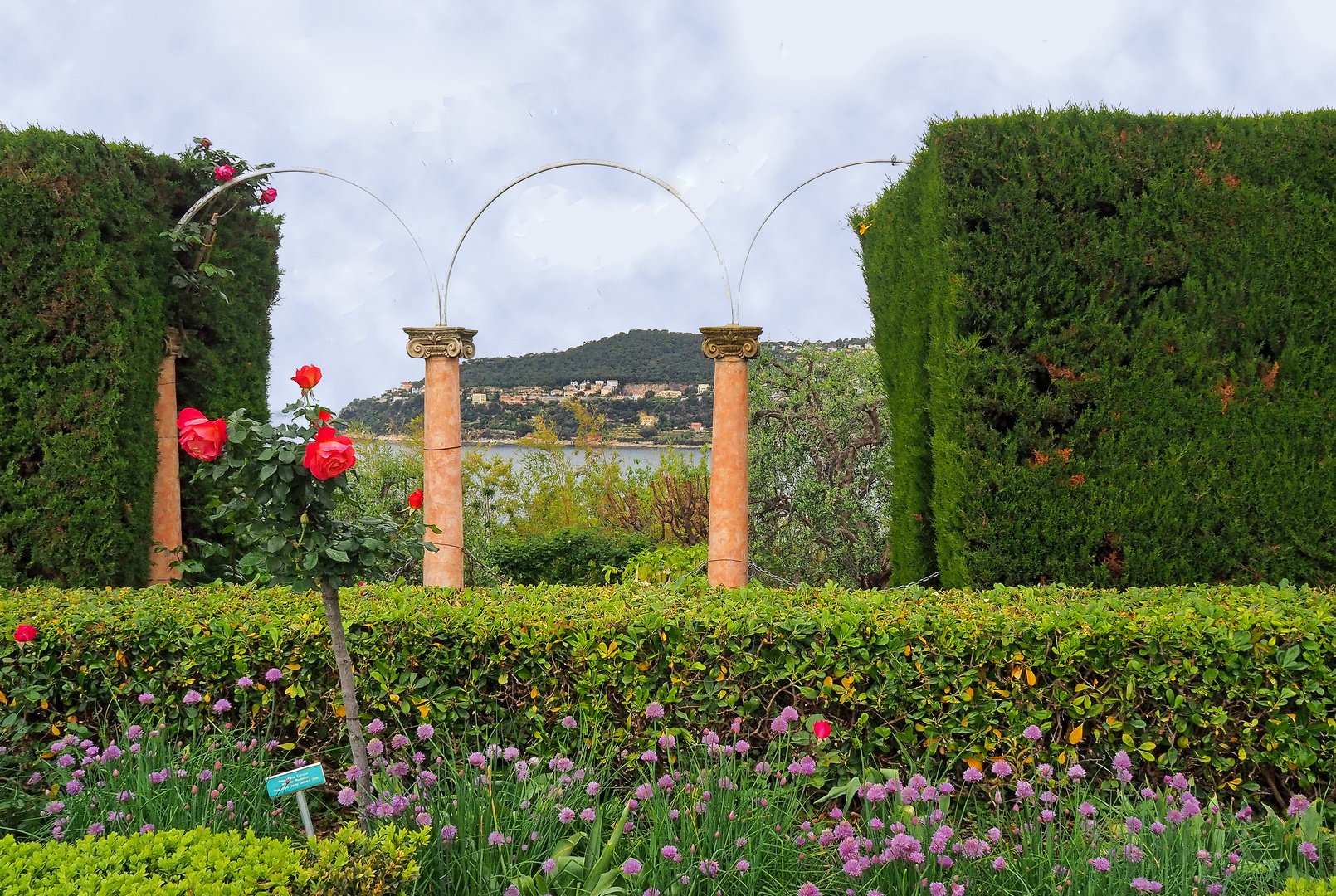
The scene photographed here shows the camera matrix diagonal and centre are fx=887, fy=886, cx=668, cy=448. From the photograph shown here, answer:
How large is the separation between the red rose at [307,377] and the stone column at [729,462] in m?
4.43

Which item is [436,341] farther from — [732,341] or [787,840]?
Result: [787,840]

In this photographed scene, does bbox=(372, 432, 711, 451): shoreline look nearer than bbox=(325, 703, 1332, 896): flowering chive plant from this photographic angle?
No

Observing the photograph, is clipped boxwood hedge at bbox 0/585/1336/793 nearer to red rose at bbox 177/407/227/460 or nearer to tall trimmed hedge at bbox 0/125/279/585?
red rose at bbox 177/407/227/460

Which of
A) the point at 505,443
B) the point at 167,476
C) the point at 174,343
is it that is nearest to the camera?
the point at 167,476

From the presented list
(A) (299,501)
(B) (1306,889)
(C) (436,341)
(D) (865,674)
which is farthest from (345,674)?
(C) (436,341)

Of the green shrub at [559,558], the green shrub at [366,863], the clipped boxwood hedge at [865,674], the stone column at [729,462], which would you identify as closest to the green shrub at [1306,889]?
the clipped boxwood hedge at [865,674]

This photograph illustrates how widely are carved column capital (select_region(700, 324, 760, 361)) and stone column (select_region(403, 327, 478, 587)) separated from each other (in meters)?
2.13

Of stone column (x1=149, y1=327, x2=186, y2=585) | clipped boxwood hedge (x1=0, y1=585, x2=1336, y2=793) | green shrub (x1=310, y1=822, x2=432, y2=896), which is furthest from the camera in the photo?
stone column (x1=149, y1=327, x2=186, y2=585)

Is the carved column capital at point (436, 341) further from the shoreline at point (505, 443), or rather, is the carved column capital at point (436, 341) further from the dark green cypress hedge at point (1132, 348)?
the shoreline at point (505, 443)

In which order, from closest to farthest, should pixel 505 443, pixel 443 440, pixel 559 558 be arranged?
pixel 443 440, pixel 559 558, pixel 505 443

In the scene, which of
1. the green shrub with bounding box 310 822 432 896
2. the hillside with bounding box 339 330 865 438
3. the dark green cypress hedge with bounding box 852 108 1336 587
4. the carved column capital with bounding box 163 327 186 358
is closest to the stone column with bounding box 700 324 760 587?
the dark green cypress hedge with bounding box 852 108 1336 587

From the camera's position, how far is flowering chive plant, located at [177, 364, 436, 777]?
3.12m

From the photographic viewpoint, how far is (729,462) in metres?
7.49

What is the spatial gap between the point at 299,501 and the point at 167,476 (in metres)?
4.66
